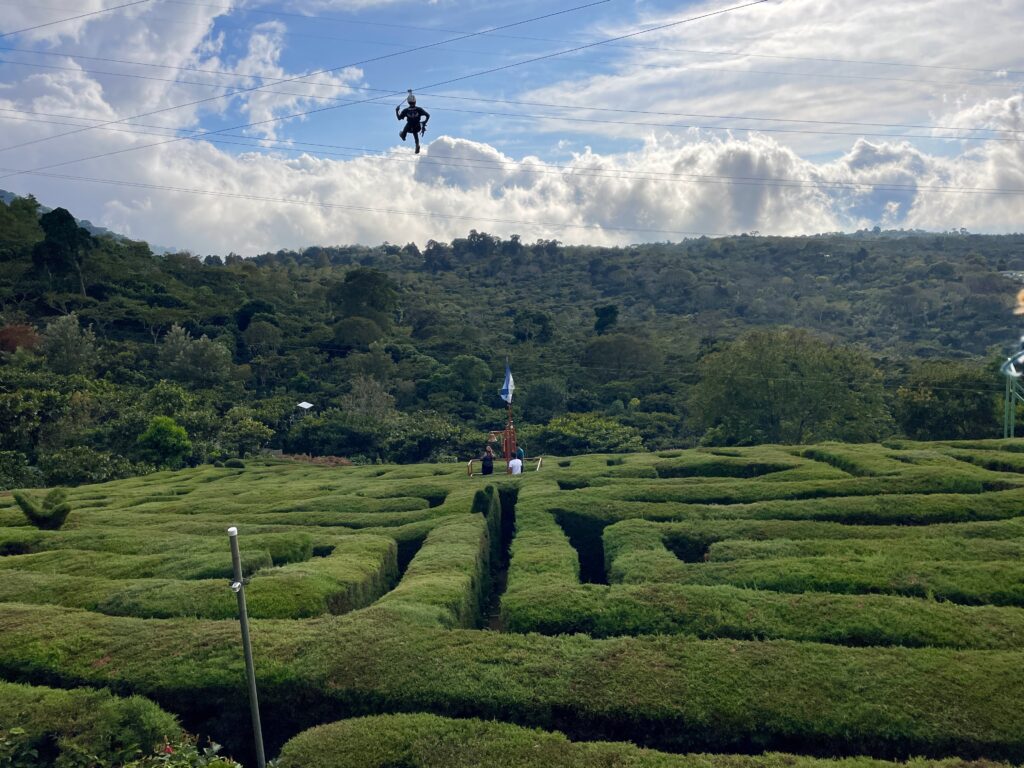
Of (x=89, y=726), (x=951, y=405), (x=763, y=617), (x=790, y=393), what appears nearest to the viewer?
(x=89, y=726)

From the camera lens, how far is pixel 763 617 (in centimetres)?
1103

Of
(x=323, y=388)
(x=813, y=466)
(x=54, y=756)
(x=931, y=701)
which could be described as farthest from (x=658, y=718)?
(x=323, y=388)

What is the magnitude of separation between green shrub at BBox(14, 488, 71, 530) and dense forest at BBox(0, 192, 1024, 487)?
14123 millimetres

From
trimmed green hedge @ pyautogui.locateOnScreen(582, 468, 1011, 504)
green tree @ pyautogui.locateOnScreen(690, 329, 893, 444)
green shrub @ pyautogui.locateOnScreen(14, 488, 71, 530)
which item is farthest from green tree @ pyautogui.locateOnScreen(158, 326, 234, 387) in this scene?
trimmed green hedge @ pyautogui.locateOnScreen(582, 468, 1011, 504)

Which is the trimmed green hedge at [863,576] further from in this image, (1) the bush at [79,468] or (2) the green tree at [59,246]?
(2) the green tree at [59,246]

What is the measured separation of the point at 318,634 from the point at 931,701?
8015 millimetres

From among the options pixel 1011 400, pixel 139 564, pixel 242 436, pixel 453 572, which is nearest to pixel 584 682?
pixel 453 572

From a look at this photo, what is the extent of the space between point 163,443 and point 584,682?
111 feet

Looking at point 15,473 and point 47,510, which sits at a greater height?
point 47,510

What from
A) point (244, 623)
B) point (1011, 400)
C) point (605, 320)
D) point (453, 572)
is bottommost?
point (453, 572)

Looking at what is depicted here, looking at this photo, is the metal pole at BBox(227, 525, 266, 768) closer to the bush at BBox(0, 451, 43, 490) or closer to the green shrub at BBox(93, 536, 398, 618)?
the green shrub at BBox(93, 536, 398, 618)

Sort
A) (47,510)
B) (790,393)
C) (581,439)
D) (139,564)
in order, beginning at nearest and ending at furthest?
(139,564)
(47,510)
(790,393)
(581,439)

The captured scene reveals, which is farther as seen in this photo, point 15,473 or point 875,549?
point 15,473

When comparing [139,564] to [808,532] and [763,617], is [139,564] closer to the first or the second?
[763,617]
